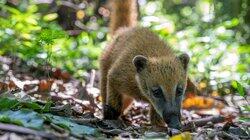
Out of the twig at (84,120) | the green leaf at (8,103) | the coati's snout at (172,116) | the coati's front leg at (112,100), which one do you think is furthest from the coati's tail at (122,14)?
the green leaf at (8,103)

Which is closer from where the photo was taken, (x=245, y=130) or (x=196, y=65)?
(x=245, y=130)

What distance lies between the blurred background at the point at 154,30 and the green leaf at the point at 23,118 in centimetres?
104

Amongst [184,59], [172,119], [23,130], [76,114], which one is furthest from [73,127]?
[184,59]

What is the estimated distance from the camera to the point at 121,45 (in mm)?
6113

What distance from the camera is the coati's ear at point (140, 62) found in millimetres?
5430

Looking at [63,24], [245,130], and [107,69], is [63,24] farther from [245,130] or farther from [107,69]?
[245,130]

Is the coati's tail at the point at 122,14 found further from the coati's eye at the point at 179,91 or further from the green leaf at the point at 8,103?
the green leaf at the point at 8,103

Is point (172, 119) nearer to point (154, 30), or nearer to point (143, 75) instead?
point (143, 75)

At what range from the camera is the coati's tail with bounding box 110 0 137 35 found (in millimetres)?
7207

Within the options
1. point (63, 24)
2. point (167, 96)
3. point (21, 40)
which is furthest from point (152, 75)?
point (63, 24)

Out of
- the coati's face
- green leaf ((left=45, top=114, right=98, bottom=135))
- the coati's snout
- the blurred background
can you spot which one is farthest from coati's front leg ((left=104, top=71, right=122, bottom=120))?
green leaf ((left=45, top=114, right=98, bottom=135))

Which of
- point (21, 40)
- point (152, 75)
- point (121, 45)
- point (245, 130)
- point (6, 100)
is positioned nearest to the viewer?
point (6, 100)

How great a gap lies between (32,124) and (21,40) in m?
3.97

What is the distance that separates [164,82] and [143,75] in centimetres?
38
